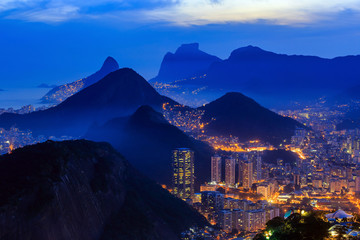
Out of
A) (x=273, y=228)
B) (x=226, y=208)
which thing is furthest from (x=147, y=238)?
(x=226, y=208)

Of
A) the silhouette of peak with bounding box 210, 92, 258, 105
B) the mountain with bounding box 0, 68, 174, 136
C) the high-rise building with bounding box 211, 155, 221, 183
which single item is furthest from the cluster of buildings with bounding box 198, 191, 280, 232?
the silhouette of peak with bounding box 210, 92, 258, 105

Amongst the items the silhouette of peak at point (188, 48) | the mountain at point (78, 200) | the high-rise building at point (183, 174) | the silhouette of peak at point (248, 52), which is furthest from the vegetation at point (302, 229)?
the silhouette of peak at point (188, 48)

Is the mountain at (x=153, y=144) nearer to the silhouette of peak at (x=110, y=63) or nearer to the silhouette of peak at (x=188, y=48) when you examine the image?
the silhouette of peak at (x=110, y=63)

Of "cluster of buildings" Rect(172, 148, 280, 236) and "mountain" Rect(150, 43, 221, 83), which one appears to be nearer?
"cluster of buildings" Rect(172, 148, 280, 236)

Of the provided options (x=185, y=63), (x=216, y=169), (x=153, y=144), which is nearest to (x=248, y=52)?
(x=185, y=63)

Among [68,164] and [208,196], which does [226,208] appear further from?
[68,164]

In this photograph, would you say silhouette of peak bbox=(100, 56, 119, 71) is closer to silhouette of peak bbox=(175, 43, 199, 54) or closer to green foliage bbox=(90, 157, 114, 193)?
silhouette of peak bbox=(175, 43, 199, 54)
